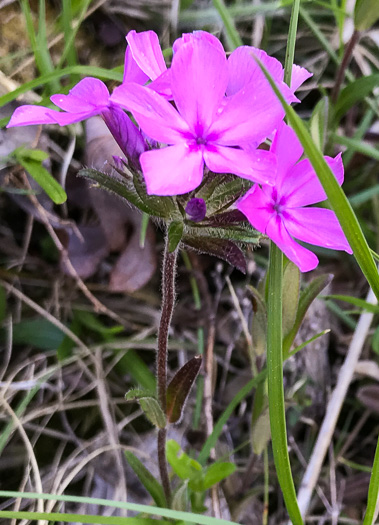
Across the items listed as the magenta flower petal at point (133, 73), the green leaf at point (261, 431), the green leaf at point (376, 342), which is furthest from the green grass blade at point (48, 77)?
the green leaf at point (376, 342)

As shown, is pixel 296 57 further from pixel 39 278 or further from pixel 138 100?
pixel 138 100

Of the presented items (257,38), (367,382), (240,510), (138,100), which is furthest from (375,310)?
(257,38)

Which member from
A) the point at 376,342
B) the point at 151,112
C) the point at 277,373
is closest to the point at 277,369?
the point at 277,373

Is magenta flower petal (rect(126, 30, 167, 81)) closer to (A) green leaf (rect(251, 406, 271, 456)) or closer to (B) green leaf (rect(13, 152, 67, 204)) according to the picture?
(B) green leaf (rect(13, 152, 67, 204))

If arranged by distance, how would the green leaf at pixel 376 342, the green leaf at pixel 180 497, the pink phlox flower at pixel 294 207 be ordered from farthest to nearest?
1. the green leaf at pixel 376 342
2. the green leaf at pixel 180 497
3. the pink phlox flower at pixel 294 207

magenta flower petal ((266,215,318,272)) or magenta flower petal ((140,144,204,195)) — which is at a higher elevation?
magenta flower petal ((140,144,204,195))

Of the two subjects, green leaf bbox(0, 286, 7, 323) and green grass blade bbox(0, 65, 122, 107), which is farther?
green leaf bbox(0, 286, 7, 323)

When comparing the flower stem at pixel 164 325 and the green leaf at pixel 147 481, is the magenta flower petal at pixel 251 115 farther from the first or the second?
the green leaf at pixel 147 481

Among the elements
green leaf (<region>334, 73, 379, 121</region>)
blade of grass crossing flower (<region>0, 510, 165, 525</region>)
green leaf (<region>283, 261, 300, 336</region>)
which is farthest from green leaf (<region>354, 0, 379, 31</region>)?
blade of grass crossing flower (<region>0, 510, 165, 525</region>)
